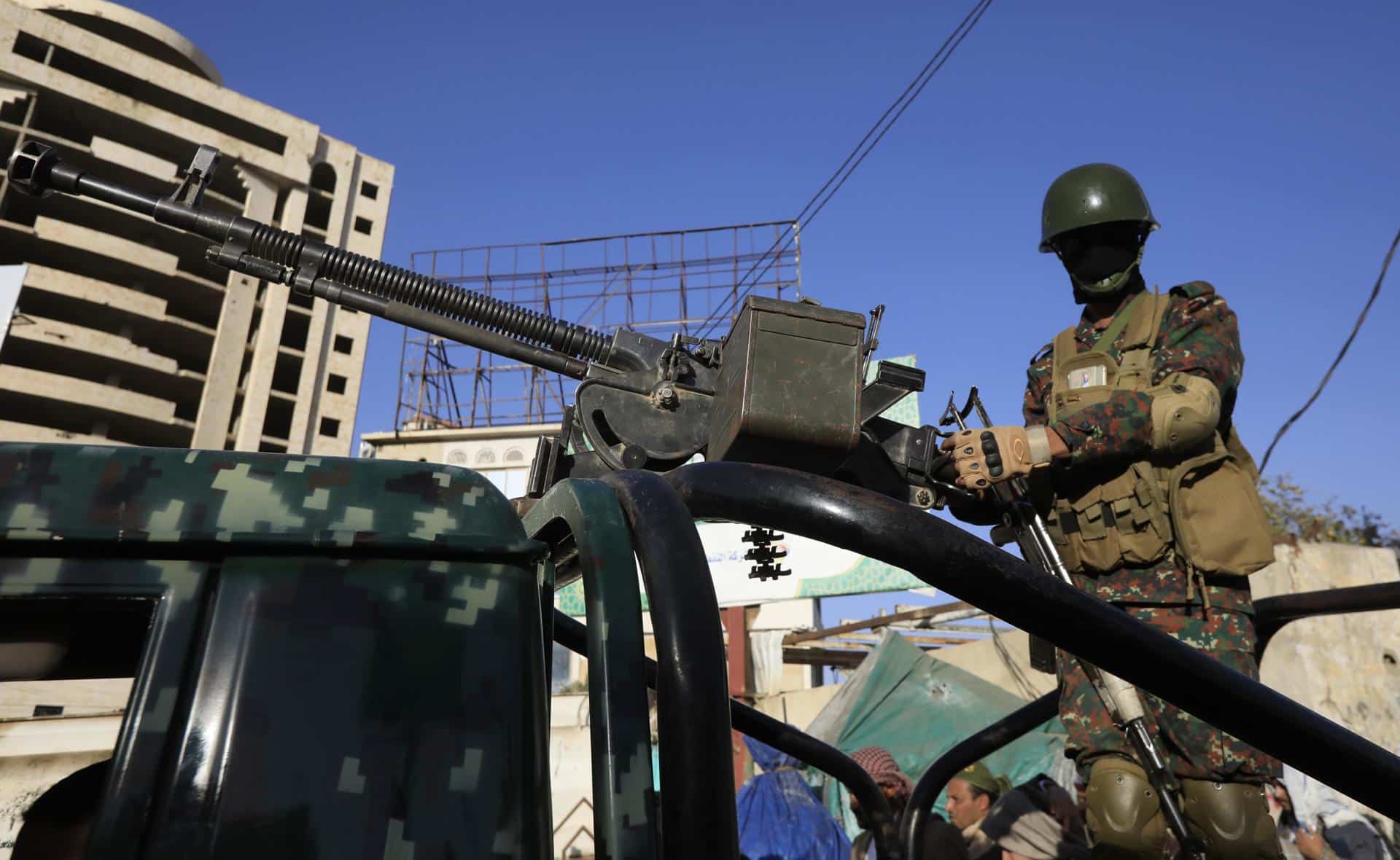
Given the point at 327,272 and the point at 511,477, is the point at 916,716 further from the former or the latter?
the point at 511,477

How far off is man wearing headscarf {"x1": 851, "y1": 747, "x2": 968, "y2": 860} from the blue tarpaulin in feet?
4.01

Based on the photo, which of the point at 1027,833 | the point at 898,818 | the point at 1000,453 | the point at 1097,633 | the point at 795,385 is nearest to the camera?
the point at 1097,633

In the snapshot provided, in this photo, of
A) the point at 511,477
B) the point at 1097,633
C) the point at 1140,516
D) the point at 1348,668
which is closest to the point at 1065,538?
the point at 1140,516

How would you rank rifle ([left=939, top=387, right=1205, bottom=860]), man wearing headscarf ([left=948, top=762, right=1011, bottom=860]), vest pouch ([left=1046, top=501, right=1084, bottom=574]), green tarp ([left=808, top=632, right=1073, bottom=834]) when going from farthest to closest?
1. green tarp ([left=808, top=632, right=1073, bottom=834])
2. man wearing headscarf ([left=948, top=762, right=1011, bottom=860])
3. vest pouch ([left=1046, top=501, right=1084, bottom=574])
4. rifle ([left=939, top=387, right=1205, bottom=860])

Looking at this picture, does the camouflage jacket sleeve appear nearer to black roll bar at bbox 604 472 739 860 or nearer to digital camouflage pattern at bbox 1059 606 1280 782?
digital camouflage pattern at bbox 1059 606 1280 782

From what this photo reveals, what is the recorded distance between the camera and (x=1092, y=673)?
8.61 feet

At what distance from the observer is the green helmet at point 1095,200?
124 inches

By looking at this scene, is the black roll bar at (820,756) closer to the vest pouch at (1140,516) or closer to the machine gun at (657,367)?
A: the machine gun at (657,367)

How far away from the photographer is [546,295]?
27.7 meters

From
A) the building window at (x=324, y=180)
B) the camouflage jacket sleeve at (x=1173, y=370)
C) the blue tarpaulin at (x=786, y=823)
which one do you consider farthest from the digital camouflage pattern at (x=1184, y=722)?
the building window at (x=324, y=180)

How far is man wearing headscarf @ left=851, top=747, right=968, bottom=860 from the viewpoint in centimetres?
396

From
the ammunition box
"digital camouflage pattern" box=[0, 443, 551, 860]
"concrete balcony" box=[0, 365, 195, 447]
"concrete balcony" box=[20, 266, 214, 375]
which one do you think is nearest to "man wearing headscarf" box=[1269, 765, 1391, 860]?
the ammunition box

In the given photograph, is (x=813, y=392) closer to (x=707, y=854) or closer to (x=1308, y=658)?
(x=707, y=854)

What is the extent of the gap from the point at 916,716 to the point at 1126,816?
336 inches
